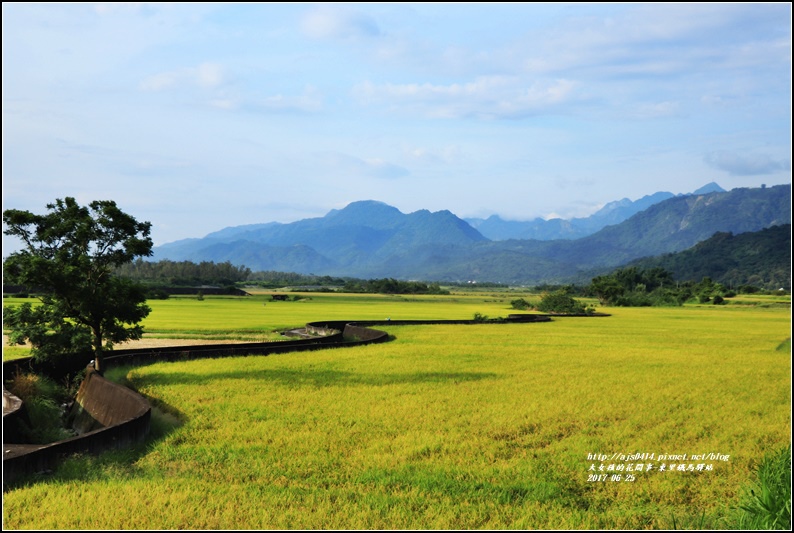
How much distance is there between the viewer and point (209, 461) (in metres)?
11.9

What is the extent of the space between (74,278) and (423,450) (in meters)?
14.3

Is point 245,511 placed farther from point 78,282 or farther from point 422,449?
point 78,282

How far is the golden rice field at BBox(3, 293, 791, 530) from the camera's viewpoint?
A: 9062mm

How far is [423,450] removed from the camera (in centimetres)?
1270

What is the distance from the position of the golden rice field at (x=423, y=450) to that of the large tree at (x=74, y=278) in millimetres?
2577

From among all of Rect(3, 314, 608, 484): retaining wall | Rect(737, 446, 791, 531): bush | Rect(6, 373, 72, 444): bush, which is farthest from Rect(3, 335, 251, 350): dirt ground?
Rect(737, 446, 791, 531): bush

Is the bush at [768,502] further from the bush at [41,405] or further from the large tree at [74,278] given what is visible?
the large tree at [74,278]

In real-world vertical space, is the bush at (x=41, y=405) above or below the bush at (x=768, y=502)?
below

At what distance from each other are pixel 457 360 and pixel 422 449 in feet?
55.5

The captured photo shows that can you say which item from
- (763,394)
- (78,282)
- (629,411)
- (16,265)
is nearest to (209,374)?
(78,282)

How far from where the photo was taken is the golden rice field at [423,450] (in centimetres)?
906

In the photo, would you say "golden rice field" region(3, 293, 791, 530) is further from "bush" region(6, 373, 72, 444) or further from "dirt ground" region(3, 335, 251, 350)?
"dirt ground" region(3, 335, 251, 350)

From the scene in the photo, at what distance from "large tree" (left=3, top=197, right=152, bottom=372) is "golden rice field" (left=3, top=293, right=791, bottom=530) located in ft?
8.45

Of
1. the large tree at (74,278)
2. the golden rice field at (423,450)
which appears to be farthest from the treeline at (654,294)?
the large tree at (74,278)
